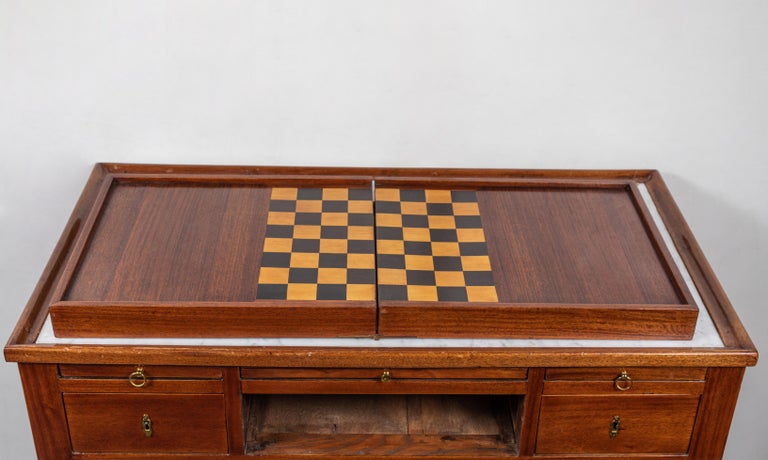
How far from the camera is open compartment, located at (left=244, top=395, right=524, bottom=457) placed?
1728 millimetres

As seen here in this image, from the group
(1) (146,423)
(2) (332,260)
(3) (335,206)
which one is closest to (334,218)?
(3) (335,206)

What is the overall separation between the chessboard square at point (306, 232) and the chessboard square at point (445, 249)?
0.84 feet

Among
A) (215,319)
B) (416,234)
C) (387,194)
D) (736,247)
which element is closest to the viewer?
(215,319)

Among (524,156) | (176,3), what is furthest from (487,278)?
(176,3)

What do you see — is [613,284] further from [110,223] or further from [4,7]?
[4,7]

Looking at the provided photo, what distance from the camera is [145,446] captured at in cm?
172

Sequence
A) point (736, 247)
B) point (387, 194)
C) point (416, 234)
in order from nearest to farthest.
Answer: point (416, 234)
point (387, 194)
point (736, 247)

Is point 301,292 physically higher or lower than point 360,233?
lower

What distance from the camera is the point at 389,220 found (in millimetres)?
1860

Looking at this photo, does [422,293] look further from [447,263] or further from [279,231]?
[279,231]

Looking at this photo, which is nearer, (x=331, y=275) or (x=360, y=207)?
(x=331, y=275)

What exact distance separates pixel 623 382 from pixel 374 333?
509mm

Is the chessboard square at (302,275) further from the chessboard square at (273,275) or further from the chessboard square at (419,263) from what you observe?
the chessboard square at (419,263)

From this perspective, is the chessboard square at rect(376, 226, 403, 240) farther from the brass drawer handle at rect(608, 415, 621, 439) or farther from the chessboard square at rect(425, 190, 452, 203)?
the brass drawer handle at rect(608, 415, 621, 439)
